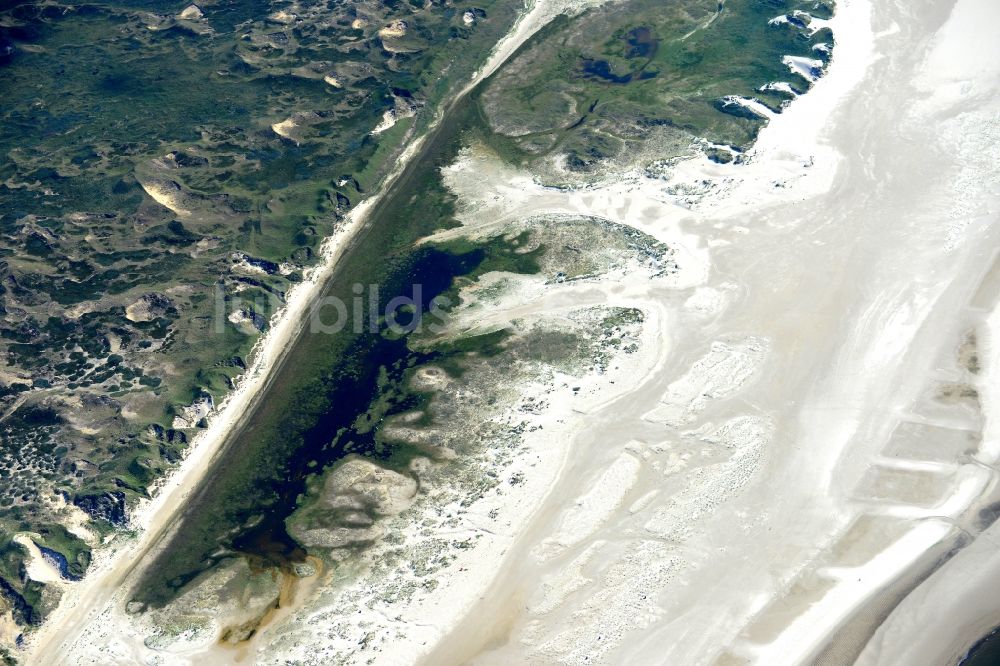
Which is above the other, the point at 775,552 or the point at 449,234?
the point at 449,234

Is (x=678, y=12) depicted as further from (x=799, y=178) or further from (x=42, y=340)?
(x=42, y=340)

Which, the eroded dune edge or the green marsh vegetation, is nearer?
the eroded dune edge

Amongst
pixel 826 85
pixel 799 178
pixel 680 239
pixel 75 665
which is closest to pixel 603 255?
pixel 680 239

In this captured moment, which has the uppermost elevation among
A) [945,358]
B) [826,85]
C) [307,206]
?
[826,85]

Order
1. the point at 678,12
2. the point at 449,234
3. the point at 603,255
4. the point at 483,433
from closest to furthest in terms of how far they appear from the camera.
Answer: the point at 483,433 < the point at 603,255 < the point at 449,234 < the point at 678,12

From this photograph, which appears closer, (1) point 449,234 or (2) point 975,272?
(2) point 975,272

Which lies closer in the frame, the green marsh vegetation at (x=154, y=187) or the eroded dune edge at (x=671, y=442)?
the eroded dune edge at (x=671, y=442)

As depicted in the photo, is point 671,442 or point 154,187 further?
point 154,187

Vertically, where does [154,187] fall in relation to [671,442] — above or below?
above
